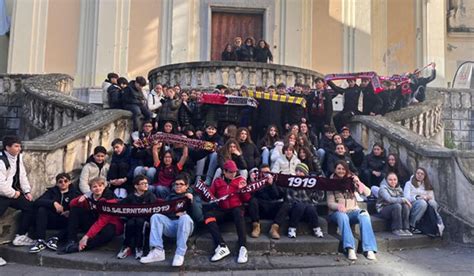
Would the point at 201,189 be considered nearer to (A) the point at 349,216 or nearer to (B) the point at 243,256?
(B) the point at 243,256

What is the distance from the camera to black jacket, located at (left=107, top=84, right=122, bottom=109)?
9.31 m

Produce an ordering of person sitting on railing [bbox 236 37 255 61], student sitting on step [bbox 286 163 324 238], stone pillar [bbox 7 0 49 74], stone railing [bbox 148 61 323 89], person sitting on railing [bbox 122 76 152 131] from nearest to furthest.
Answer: student sitting on step [bbox 286 163 324 238], person sitting on railing [bbox 122 76 152 131], stone railing [bbox 148 61 323 89], person sitting on railing [bbox 236 37 255 61], stone pillar [bbox 7 0 49 74]

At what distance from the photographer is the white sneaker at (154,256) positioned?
221 inches

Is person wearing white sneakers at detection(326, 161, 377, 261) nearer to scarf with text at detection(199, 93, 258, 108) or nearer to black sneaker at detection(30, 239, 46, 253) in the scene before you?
scarf with text at detection(199, 93, 258, 108)

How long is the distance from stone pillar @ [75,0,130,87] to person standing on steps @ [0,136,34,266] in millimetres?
9447

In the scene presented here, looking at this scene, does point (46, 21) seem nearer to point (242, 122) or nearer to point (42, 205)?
point (242, 122)

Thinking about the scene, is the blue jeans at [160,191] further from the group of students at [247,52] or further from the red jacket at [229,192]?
the group of students at [247,52]

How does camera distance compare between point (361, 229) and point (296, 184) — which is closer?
point (361, 229)

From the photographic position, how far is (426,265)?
18.9ft

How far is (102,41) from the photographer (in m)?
15.7

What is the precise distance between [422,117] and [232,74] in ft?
15.4

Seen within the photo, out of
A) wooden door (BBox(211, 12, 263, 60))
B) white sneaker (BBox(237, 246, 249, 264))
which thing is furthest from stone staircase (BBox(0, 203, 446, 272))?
wooden door (BBox(211, 12, 263, 60))

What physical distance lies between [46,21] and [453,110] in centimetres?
1322

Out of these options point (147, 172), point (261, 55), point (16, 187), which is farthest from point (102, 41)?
point (16, 187)
